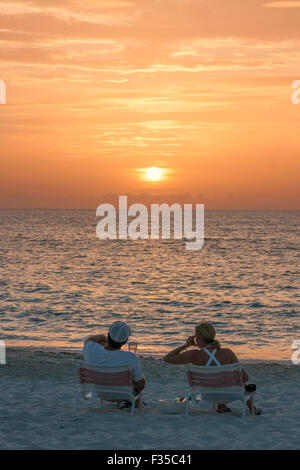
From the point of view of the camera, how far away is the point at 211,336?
278 inches

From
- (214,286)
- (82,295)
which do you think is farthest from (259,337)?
(214,286)

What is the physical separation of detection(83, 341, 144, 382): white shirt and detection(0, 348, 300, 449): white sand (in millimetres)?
694

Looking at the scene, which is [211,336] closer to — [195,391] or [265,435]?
[195,391]

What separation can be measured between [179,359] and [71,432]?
5.35ft

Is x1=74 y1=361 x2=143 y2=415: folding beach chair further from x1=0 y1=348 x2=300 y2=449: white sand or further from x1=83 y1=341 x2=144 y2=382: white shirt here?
x1=0 y1=348 x2=300 y2=449: white sand

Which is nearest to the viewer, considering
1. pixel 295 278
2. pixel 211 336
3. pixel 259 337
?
pixel 211 336

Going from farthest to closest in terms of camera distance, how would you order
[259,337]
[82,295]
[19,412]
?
[82,295], [259,337], [19,412]

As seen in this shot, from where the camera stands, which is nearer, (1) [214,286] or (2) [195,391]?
(2) [195,391]

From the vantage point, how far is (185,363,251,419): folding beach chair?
277 inches

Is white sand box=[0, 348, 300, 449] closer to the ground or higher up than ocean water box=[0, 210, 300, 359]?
closer to the ground

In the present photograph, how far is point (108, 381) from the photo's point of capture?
726cm
